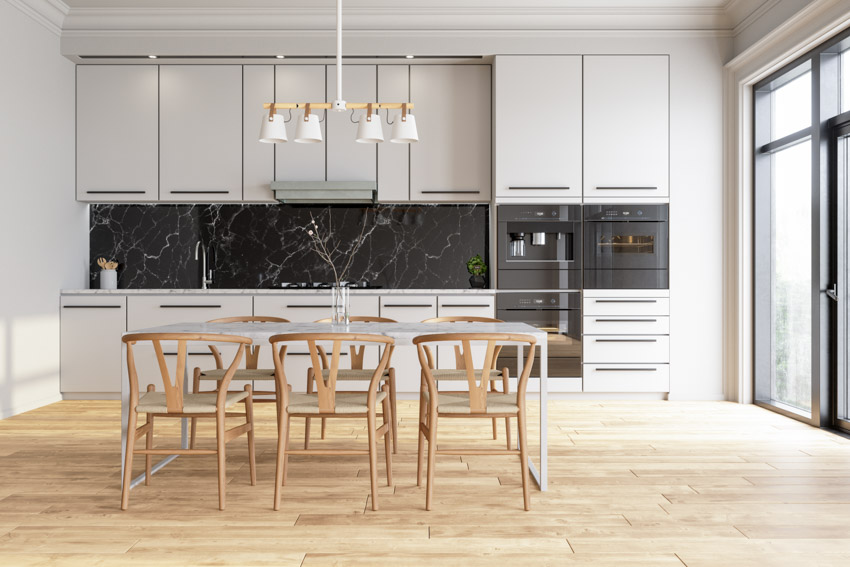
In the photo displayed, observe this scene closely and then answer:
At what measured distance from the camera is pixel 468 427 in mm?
3992

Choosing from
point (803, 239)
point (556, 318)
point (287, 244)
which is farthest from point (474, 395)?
point (287, 244)

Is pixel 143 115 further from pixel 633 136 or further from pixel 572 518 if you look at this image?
pixel 572 518

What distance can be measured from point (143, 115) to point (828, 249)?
5.04 metres

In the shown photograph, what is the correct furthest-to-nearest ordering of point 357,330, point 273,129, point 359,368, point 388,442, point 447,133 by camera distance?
1. point 447,133
2. point 359,368
3. point 273,129
4. point 357,330
5. point 388,442

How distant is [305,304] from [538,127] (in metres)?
2.27

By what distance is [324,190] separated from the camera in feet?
16.6

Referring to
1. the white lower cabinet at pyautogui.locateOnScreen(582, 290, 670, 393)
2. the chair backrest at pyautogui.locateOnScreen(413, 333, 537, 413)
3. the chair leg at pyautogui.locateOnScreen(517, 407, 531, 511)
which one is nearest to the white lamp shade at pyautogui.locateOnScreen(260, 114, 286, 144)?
the chair backrest at pyautogui.locateOnScreen(413, 333, 537, 413)

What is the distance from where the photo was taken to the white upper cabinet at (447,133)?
5156 millimetres

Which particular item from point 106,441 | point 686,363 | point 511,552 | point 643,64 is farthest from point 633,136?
point 106,441

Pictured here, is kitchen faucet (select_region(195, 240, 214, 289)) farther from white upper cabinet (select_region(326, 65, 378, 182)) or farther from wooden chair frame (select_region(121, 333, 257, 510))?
wooden chair frame (select_region(121, 333, 257, 510))

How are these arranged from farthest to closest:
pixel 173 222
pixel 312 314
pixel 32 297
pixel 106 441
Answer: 1. pixel 173 222
2. pixel 312 314
3. pixel 32 297
4. pixel 106 441

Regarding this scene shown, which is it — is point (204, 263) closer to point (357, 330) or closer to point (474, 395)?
point (357, 330)

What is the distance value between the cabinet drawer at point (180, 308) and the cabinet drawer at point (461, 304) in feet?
4.84

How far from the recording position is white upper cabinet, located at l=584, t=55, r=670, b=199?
495 cm
